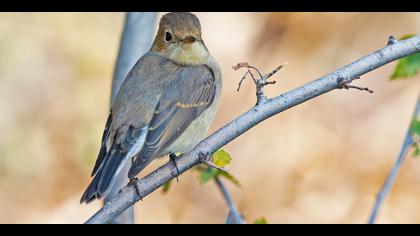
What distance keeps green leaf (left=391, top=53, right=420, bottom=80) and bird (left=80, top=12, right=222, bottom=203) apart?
3.32 ft

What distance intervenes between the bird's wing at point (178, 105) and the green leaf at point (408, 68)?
102 centimetres

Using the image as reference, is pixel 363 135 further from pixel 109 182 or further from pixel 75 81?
pixel 109 182

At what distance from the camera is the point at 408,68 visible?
3.92 meters

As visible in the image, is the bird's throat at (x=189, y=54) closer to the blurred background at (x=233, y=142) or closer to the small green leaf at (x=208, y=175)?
the small green leaf at (x=208, y=175)

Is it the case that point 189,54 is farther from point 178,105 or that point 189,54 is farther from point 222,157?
point 222,157

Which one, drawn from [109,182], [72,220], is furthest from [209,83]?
[72,220]

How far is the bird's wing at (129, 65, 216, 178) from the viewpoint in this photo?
376 centimetres

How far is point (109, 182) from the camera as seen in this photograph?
3449mm

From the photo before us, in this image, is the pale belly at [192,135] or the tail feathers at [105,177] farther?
the pale belly at [192,135]

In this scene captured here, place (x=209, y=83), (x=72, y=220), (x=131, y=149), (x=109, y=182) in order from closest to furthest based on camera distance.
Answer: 1. (x=109, y=182)
2. (x=131, y=149)
3. (x=209, y=83)
4. (x=72, y=220)

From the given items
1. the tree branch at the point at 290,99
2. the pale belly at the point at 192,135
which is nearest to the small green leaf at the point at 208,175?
the pale belly at the point at 192,135

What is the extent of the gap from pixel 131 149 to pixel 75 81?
3.14 metres

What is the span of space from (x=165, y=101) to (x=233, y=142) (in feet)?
9.66

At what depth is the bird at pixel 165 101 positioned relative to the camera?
12.3ft
